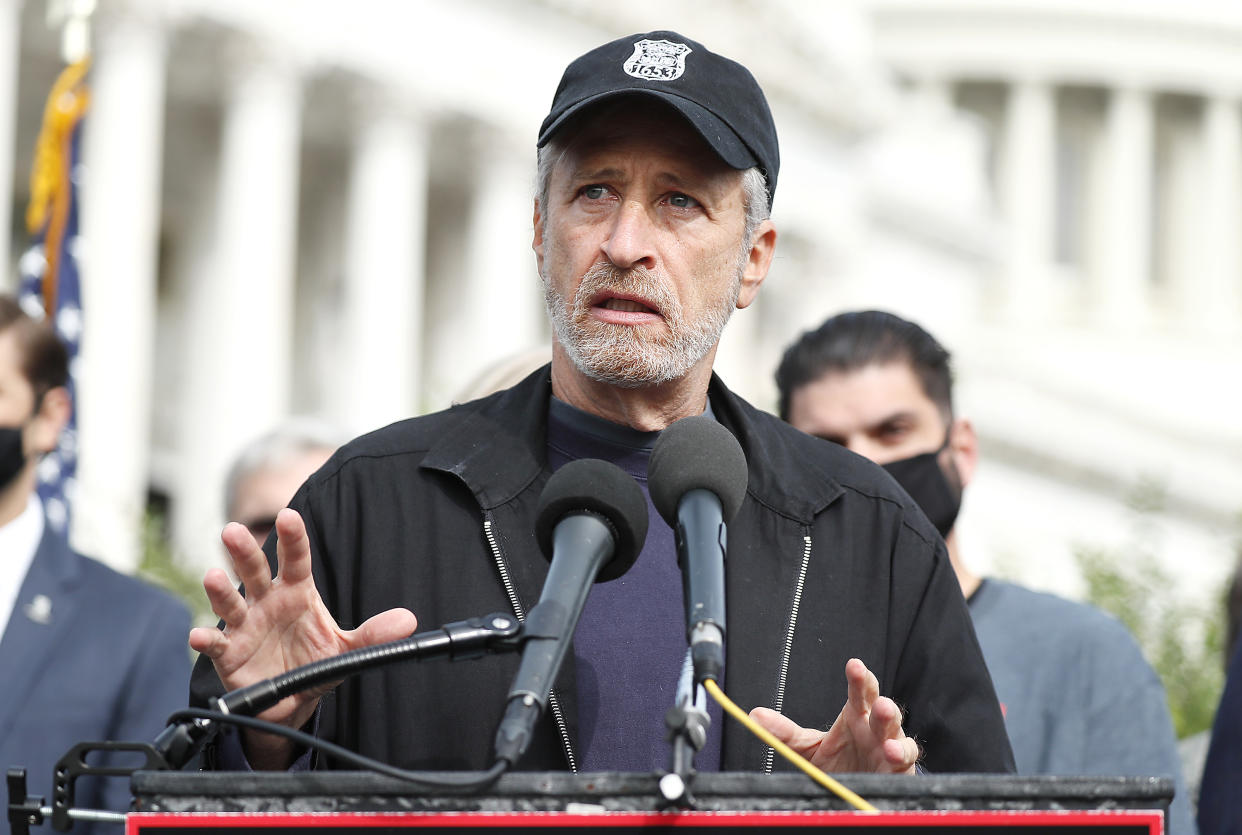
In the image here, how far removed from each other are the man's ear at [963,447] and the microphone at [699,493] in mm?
3142

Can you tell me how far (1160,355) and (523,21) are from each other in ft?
155

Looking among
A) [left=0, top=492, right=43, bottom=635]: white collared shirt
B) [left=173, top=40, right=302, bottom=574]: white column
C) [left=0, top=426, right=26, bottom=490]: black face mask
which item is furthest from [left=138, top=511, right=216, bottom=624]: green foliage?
[left=173, top=40, right=302, bottom=574]: white column

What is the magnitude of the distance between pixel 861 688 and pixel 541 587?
0.74m

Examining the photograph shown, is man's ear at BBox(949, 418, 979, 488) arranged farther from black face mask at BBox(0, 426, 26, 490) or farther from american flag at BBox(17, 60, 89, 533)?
american flag at BBox(17, 60, 89, 533)

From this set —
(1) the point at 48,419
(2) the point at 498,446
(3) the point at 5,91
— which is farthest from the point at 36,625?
(3) the point at 5,91

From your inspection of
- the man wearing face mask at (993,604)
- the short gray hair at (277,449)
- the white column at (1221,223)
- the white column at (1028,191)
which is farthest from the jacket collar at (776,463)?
the white column at (1221,223)

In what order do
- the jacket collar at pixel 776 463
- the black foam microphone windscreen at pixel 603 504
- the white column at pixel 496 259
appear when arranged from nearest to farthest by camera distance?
1. the black foam microphone windscreen at pixel 603 504
2. the jacket collar at pixel 776 463
3. the white column at pixel 496 259

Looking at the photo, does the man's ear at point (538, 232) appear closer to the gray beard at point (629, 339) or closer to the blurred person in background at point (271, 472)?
the gray beard at point (629, 339)

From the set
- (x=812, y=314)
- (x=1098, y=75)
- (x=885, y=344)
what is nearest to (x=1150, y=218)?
(x=1098, y=75)

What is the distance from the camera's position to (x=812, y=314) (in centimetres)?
5150

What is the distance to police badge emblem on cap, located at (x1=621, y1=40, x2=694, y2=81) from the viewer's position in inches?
149

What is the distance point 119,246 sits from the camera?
3384cm

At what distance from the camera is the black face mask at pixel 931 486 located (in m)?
6.05

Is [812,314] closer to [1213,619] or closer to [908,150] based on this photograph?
[908,150]
